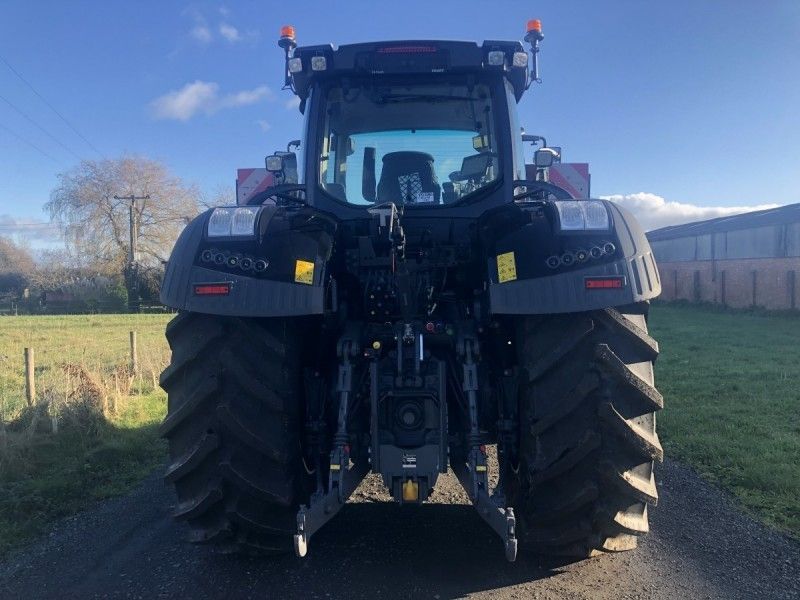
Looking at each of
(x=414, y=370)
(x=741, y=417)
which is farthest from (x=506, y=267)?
(x=741, y=417)

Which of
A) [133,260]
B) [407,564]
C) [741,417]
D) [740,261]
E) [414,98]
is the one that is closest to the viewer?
[407,564]

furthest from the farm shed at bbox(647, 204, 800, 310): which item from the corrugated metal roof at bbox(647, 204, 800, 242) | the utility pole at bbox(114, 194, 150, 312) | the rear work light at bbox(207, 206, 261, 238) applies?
the utility pole at bbox(114, 194, 150, 312)

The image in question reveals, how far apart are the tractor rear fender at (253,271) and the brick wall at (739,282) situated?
18257 millimetres

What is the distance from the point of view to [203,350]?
3000 mm

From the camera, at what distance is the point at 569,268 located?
9.30ft

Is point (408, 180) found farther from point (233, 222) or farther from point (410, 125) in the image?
point (233, 222)

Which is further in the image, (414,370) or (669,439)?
(669,439)

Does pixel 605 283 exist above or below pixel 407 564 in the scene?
above

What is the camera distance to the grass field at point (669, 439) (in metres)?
4.35

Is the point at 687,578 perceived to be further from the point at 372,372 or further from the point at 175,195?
the point at 175,195

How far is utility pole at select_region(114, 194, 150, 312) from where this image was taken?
40.4 metres

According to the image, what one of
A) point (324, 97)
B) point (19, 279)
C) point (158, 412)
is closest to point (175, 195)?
point (19, 279)

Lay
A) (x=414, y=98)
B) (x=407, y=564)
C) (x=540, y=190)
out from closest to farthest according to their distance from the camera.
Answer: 1. (x=407, y=564)
2. (x=540, y=190)
3. (x=414, y=98)

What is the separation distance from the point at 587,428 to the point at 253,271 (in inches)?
65.8
